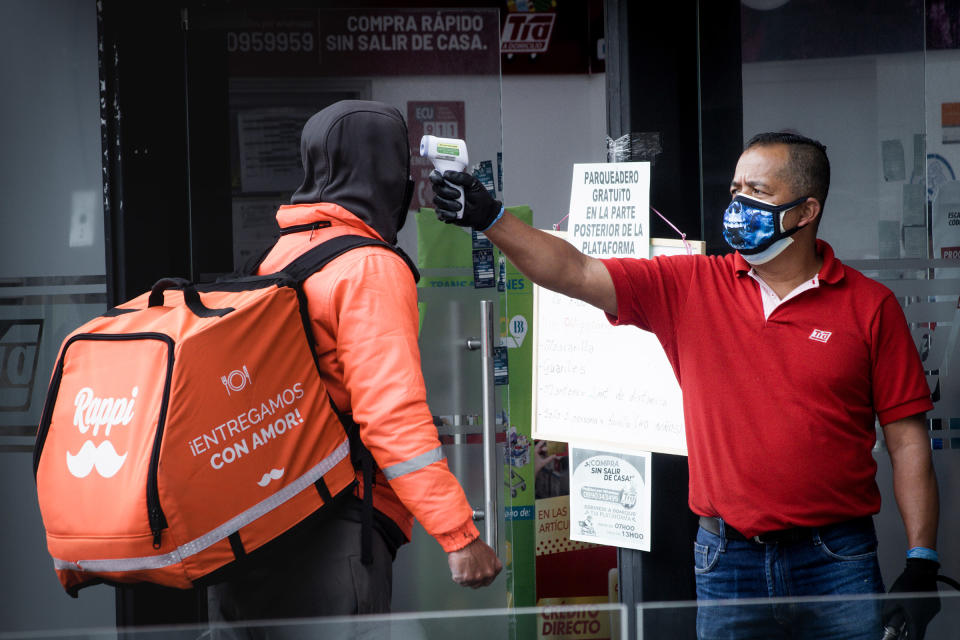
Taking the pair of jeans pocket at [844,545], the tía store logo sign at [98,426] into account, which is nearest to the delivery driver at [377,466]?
the tía store logo sign at [98,426]

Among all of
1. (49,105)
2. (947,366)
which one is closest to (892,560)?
(947,366)

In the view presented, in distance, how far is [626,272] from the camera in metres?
2.36

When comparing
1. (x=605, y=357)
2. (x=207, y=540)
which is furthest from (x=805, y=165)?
(x=207, y=540)

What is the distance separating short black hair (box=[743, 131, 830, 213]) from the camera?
93.0 inches

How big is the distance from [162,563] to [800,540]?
55.1 inches

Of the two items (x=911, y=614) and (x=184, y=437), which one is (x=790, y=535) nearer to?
(x=911, y=614)

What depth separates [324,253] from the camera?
2197 mm

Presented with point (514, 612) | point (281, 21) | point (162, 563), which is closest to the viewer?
point (514, 612)

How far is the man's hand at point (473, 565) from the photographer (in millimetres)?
2100

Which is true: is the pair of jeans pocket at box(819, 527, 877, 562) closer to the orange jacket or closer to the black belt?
the black belt

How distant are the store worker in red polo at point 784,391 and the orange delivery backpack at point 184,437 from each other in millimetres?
497

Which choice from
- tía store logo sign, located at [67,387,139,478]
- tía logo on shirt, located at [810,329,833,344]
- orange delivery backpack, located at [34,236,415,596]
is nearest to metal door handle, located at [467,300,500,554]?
orange delivery backpack, located at [34,236,415,596]

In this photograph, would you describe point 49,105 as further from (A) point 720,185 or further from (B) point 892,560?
(B) point 892,560

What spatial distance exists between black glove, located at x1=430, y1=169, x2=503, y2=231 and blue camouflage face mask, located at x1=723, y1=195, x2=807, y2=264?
65 cm
